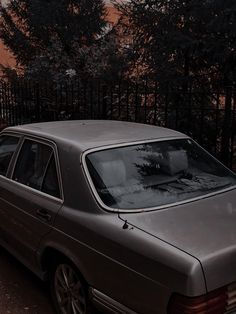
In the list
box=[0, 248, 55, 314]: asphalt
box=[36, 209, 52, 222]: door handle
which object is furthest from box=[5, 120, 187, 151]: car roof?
box=[0, 248, 55, 314]: asphalt

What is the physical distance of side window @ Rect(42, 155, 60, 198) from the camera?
3.43 meters

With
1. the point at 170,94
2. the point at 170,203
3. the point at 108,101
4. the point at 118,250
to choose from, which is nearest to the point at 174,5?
the point at 170,94

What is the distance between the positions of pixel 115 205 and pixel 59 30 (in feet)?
31.6

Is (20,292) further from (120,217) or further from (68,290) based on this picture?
(120,217)

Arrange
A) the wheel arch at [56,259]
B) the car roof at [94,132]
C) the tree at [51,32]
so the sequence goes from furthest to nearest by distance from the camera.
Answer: the tree at [51,32] → the car roof at [94,132] → the wheel arch at [56,259]

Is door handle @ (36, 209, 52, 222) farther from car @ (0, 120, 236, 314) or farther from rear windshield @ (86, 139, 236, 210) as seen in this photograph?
rear windshield @ (86, 139, 236, 210)

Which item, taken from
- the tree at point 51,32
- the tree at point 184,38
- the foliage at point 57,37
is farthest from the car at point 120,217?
the tree at point 51,32

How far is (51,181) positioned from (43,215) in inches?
10.6

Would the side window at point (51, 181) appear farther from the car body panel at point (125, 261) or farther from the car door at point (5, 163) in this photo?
the car door at point (5, 163)

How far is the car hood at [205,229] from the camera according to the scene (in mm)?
2361

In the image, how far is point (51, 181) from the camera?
3520 millimetres

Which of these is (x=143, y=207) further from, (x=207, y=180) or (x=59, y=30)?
(x=59, y=30)

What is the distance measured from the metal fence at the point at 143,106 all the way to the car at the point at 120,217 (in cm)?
252

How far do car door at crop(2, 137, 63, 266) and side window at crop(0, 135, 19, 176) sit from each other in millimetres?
179
